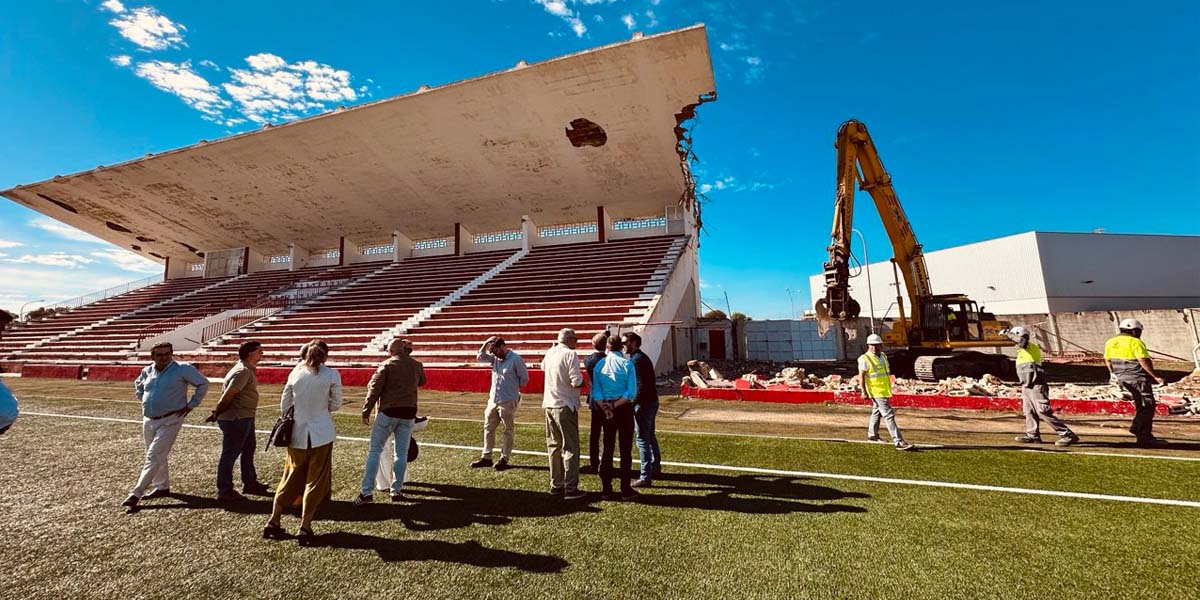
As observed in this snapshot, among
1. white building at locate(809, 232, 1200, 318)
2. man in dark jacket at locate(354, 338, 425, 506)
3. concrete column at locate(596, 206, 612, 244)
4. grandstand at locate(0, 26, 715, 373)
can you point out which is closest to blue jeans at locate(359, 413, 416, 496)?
man in dark jacket at locate(354, 338, 425, 506)

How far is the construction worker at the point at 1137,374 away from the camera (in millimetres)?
5484

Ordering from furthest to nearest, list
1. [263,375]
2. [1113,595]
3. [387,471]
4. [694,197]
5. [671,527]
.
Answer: [694,197], [263,375], [387,471], [671,527], [1113,595]

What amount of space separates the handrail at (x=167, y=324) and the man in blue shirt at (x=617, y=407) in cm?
2373

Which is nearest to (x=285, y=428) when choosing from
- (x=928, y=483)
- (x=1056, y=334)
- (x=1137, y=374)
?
(x=928, y=483)

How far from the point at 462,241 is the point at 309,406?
2318cm

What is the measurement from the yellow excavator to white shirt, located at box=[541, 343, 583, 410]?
9.06 metres

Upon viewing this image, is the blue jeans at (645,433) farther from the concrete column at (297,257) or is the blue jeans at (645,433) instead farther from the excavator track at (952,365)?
the concrete column at (297,257)

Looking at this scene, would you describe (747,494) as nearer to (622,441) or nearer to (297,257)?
(622,441)

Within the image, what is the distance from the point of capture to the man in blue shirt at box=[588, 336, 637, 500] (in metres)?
4.20

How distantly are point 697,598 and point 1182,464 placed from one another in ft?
20.7

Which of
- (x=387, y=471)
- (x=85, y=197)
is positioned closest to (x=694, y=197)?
(x=387, y=471)

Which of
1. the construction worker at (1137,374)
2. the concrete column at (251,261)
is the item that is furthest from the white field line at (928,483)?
the concrete column at (251,261)

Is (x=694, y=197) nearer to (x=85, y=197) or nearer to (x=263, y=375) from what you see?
(x=263, y=375)

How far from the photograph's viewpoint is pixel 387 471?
445 centimetres
